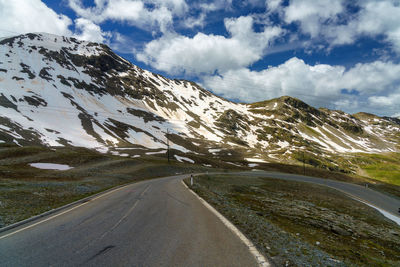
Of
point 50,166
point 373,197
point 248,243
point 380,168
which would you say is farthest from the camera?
point 380,168

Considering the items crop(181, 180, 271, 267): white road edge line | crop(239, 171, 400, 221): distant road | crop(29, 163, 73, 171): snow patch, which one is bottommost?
crop(239, 171, 400, 221): distant road

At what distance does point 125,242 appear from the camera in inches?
270

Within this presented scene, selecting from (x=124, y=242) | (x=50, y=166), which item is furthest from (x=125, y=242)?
(x=50, y=166)

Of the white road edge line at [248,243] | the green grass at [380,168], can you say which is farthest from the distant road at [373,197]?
the green grass at [380,168]

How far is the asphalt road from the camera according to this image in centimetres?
559

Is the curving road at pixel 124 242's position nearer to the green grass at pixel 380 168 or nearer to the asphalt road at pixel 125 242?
the asphalt road at pixel 125 242

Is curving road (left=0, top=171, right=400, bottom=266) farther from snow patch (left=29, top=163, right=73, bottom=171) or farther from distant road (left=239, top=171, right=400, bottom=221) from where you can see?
snow patch (left=29, top=163, right=73, bottom=171)

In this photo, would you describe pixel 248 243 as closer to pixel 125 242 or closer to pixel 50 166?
pixel 125 242

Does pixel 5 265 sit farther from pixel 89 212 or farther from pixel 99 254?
pixel 89 212

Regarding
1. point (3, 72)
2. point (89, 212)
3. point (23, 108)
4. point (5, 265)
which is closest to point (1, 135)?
point (23, 108)

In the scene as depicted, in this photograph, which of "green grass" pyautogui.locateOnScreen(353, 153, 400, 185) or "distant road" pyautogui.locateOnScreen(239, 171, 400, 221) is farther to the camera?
"green grass" pyautogui.locateOnScreen(353, 153, 400, 185)

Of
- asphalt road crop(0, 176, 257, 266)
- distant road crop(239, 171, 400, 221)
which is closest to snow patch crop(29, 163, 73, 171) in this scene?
asphalt road crop(0, 176, 257, 266)

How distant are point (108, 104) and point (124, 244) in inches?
7403

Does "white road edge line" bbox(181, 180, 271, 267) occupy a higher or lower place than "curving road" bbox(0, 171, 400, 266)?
higher
